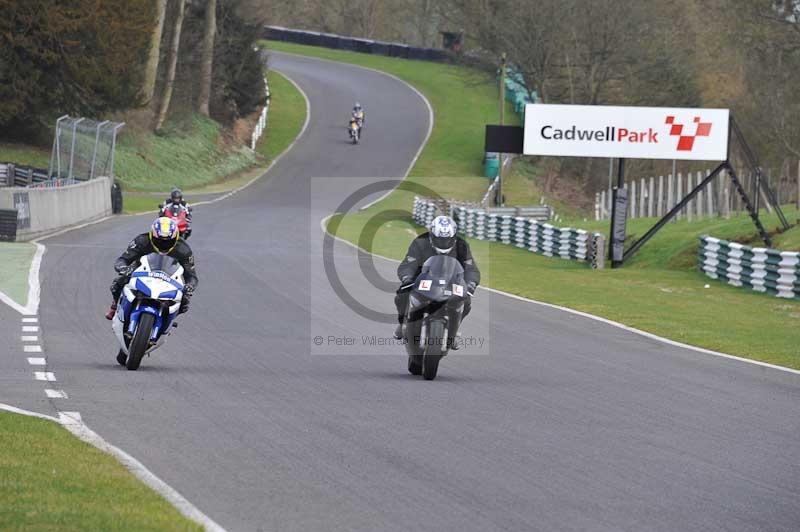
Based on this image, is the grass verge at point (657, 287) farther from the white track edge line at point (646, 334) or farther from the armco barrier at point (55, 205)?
the armco barrier at point (55, 205)

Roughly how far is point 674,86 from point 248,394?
53.4 meters

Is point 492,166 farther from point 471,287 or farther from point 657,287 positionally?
point 471,287

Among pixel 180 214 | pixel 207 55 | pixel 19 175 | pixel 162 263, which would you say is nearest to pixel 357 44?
pixel 207 55

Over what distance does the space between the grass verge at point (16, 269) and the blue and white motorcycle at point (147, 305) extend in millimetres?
6137

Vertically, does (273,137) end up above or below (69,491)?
below

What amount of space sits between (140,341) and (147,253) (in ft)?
3.04

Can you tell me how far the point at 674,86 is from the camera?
62.2 m

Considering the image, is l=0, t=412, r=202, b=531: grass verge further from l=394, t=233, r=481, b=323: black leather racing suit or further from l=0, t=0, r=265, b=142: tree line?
l=0, t=0, r=265, b=142: tree line

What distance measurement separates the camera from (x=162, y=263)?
13.0 metres

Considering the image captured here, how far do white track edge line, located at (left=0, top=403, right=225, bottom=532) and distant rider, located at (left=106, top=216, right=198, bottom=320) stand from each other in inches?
114

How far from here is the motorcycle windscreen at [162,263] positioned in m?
13.0

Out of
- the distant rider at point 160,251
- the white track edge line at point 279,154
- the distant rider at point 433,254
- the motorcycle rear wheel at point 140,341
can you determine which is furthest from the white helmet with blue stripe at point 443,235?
the white track edge line at point 279,154

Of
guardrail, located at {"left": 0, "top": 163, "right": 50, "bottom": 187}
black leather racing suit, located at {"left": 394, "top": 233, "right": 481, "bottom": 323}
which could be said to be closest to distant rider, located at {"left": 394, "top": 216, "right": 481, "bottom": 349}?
black leather racing suit, located at {"left": 394, "top": 233, "right": 481, "bottom": 323}

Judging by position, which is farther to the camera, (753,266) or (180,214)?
(753,266)
